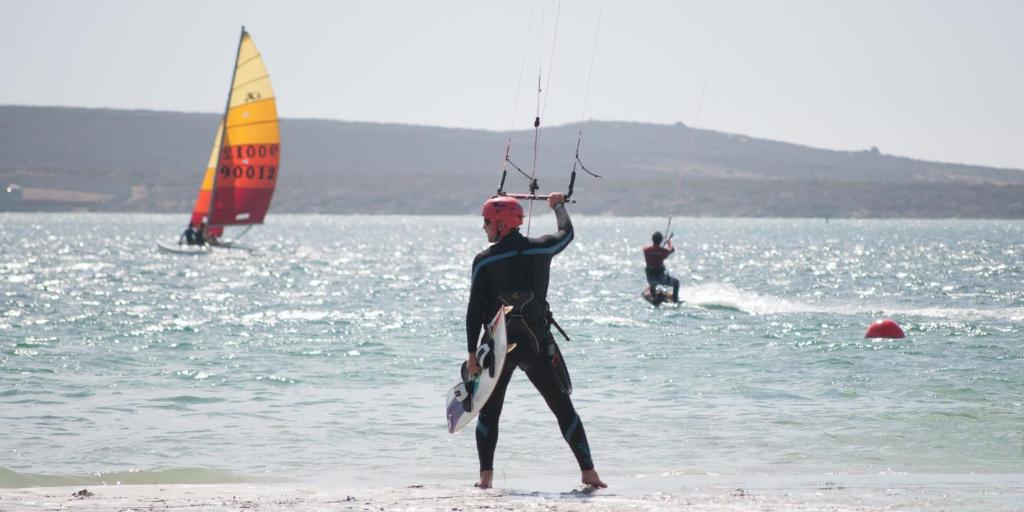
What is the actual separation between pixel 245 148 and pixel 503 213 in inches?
1926

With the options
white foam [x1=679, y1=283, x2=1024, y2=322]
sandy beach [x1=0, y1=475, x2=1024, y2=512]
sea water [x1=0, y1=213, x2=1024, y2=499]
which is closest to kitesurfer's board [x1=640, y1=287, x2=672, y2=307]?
sea water [x1=0, y1=213, x2=1024, y2=499]

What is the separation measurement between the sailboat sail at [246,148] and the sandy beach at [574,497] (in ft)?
153

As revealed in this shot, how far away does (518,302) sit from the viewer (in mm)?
9125

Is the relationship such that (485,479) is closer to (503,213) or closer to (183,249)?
(503,213)

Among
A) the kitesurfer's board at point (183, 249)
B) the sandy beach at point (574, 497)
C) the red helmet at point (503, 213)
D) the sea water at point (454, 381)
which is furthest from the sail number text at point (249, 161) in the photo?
the red helmet at point (503, 213)

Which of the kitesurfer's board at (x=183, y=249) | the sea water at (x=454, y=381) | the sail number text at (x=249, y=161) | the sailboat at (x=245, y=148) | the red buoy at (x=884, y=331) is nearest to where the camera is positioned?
the sea water at (x=454, y=381)

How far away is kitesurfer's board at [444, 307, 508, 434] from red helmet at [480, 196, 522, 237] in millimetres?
543

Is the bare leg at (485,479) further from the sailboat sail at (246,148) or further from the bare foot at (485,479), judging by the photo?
the sailboat sail at (246,148)

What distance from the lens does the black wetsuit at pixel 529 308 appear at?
9.09 m

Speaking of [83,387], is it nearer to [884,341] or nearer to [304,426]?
[304,426]

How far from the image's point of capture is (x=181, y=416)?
13281mm

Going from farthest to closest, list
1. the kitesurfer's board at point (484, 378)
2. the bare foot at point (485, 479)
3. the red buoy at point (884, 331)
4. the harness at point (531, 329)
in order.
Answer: the red buoy at point (884, 331)
the bare foot at point (485, 479)
the harness at point (531, 329)
the kitesurfer's board at point (484, 378)

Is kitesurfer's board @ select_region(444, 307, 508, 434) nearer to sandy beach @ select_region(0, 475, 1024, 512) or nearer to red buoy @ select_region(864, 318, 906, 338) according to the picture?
sandy beach @ select_region(0, 475, 1024, 512)

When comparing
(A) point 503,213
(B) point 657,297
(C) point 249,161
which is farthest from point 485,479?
(C) point 249,161
